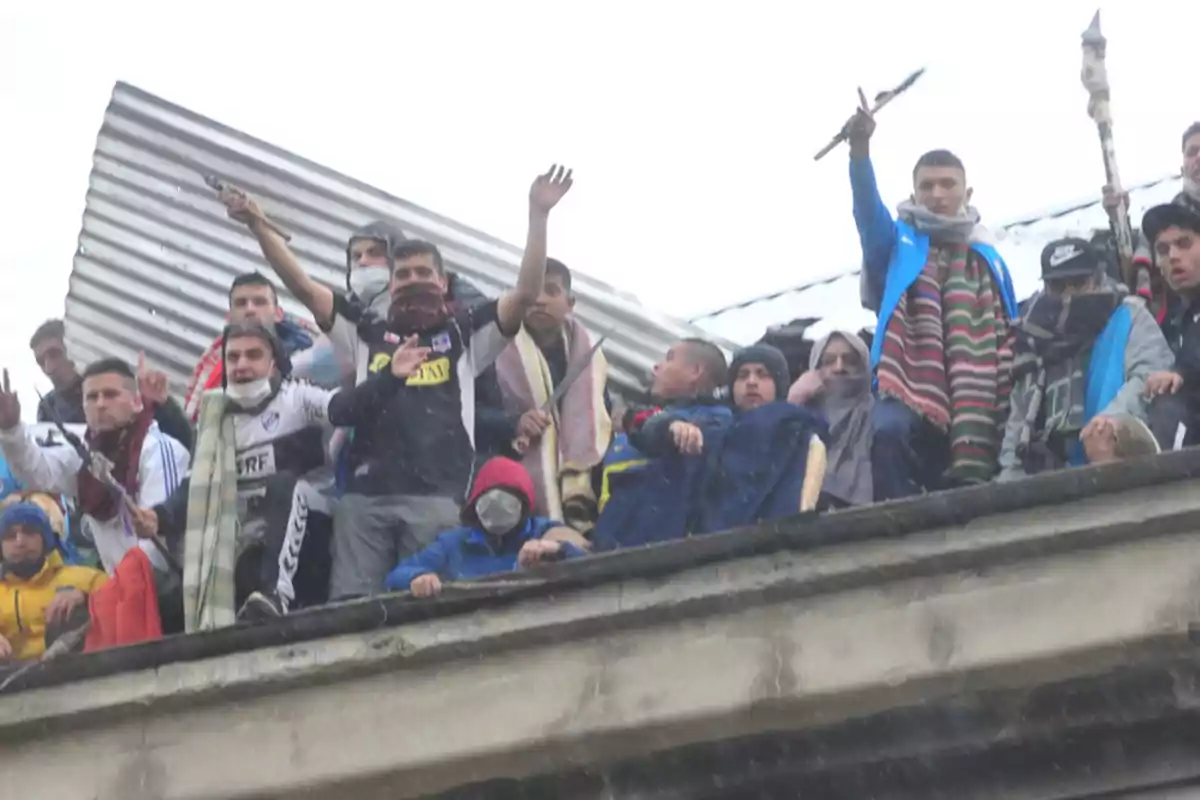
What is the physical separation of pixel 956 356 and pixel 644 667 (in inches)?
67.1

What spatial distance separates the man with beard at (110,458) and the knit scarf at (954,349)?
9.29ft

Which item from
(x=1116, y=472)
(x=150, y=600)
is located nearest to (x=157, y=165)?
(x=150, y=600)

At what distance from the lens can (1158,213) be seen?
759 cm

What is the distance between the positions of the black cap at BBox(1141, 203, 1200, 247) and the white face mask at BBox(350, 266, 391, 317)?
9.66 feet

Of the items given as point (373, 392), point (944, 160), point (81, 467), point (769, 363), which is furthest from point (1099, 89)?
point (81, 467)

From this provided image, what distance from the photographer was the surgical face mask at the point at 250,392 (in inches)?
336

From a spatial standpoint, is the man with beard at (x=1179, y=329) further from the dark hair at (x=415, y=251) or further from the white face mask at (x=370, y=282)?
the white face mask at (x=370, y=282)

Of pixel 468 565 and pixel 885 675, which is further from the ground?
pixel 468 565

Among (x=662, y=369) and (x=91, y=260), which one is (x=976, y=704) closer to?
(x=662, y=369)

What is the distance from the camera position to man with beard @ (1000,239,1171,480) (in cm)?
748

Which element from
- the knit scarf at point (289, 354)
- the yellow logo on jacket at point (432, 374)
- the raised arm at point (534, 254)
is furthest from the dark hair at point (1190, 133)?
the knit scarf at point (289, 354)

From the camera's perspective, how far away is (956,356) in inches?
318

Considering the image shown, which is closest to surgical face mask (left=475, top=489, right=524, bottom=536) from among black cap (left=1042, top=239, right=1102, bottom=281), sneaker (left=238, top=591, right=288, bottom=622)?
sneaker (left=238, top=591, right=288, bottom=622)

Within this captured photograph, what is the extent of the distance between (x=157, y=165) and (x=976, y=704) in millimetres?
7498
